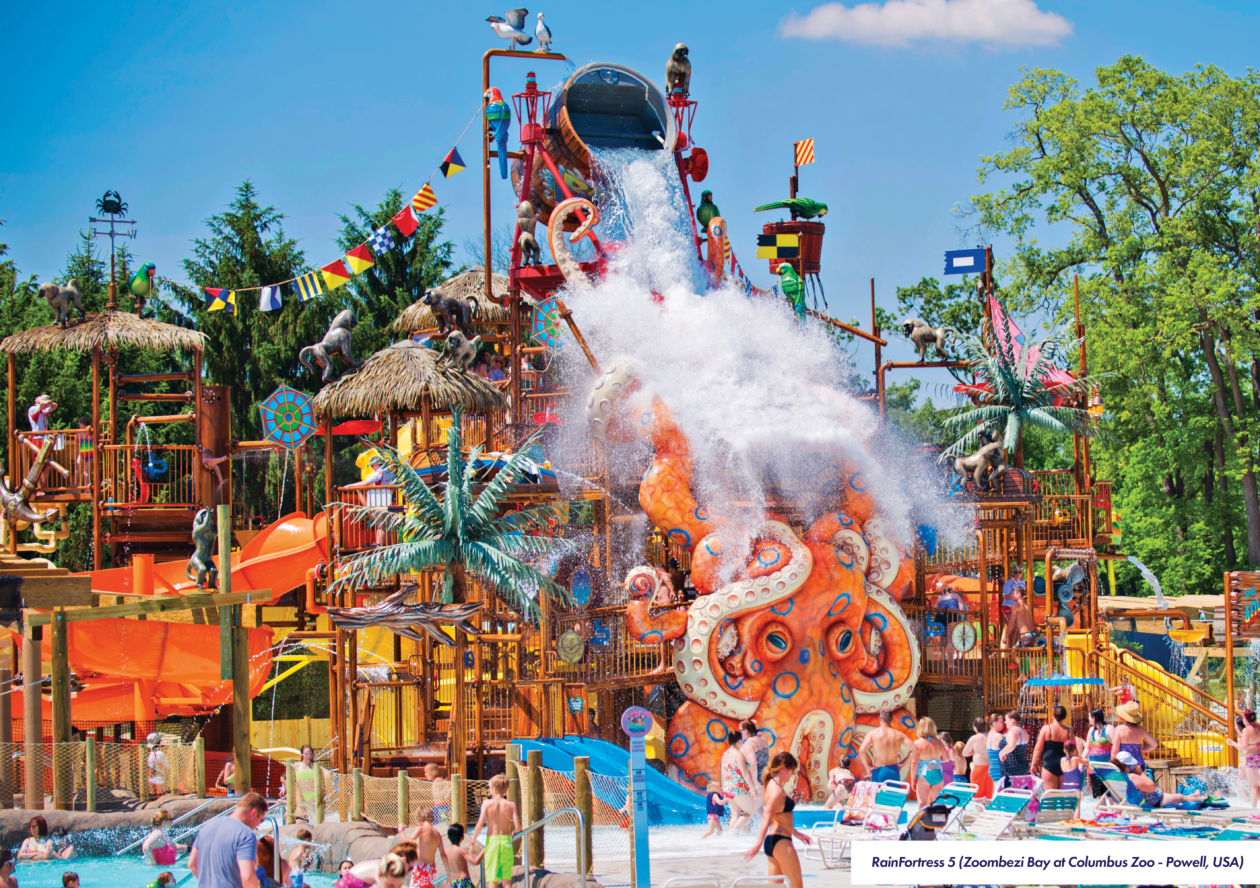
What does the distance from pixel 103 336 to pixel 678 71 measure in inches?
439

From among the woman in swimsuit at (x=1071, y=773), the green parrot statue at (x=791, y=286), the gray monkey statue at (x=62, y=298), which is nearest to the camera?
the woman in swimsuit at (x=1071, y=773)

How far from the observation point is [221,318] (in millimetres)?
36156

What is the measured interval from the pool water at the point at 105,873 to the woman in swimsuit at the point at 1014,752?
7.60m

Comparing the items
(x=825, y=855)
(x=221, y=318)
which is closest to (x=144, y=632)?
(x=825, y=855)

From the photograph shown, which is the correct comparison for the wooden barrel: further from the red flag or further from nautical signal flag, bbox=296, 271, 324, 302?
nautical signal flag, bbox=296, 271, 324, 302

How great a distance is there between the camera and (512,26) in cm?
A: 2034

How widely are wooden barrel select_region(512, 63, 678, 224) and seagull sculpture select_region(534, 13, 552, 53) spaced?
4.21 ft

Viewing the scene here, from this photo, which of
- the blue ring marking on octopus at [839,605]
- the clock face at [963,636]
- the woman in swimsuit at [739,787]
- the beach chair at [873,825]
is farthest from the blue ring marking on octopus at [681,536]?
the beach chair at [873,825]

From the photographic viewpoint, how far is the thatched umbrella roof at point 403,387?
17.4m

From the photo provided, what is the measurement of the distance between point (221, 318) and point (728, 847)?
86.4 feet

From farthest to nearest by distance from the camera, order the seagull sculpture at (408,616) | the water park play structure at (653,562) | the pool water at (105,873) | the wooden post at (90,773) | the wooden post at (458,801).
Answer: the water park play structure at (653,562), the seagull sculpture at (408,616), the wooden post at (90,773), the pool water at (105,873), the wooden post at (458,801)

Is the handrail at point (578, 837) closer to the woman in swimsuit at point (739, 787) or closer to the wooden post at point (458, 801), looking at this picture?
the wooden post at point (458, 801)

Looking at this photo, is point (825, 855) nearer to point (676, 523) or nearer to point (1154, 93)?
point (676, 523)

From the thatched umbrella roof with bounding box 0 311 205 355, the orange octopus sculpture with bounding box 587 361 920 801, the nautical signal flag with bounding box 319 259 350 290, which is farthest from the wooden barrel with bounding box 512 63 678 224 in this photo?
the thatched umbrella roof with bounding box 0 311 205 355
